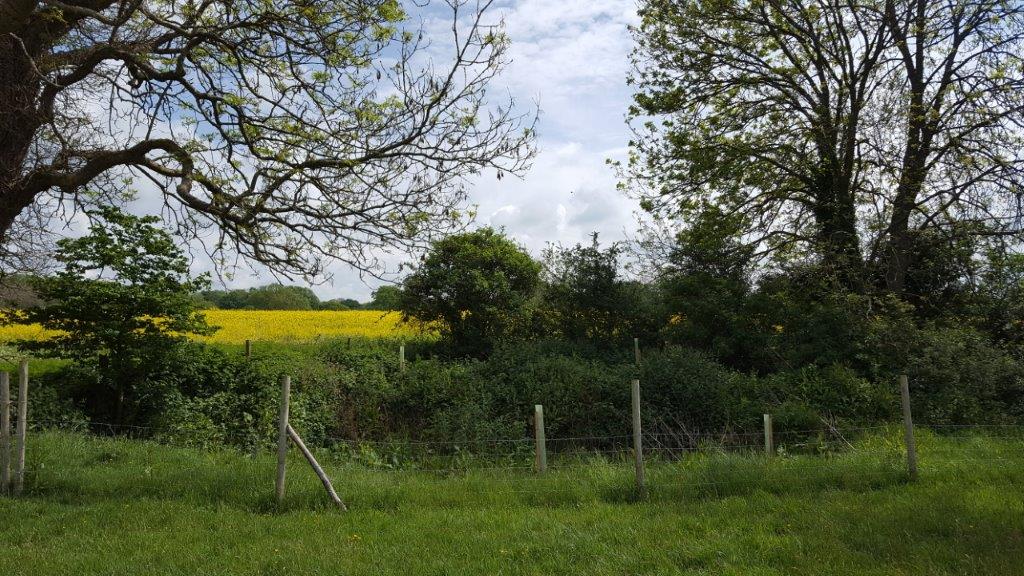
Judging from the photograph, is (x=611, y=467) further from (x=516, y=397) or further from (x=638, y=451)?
(x=516, y=397)

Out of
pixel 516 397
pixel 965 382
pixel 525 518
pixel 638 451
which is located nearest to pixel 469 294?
pixel 516 397

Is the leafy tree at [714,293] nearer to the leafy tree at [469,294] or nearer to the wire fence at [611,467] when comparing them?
the leafy tree at [469,294]

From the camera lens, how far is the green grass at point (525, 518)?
5.54m

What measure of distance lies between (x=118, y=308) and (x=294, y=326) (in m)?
18.6

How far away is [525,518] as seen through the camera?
6.94 metres

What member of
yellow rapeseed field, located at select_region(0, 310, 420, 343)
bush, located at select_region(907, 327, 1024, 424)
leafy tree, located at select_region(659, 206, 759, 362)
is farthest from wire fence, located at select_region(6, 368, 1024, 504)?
yellow rapeseed field, located at select_region(0, 310, 420, 343)

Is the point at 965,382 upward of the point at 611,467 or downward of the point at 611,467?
upward

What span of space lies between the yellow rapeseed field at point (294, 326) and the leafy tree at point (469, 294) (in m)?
1.99

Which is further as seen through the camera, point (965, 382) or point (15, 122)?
point (965, 382)

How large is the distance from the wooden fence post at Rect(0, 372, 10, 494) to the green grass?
0.96 feet

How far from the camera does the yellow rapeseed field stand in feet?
88.3

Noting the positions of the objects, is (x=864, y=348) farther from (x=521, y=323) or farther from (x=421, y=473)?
(x=421, y=473)

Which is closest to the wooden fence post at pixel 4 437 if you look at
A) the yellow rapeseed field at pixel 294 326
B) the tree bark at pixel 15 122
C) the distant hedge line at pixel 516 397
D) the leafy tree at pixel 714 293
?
the tree bark at pixel 15 122

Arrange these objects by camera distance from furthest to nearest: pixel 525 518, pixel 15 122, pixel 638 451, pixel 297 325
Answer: pixel 297 325
pixel 15 122
pixel 638 451
pixel 525 518
